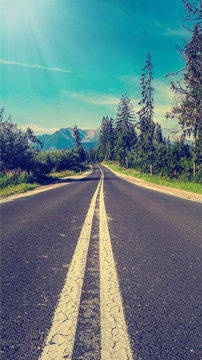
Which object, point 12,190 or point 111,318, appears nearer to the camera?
point 111,318

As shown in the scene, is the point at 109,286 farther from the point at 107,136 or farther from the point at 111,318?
the point at 107,136

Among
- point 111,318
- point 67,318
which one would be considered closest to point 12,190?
point 67,318

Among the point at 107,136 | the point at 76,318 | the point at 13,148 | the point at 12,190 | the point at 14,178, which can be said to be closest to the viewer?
the point at 76,318

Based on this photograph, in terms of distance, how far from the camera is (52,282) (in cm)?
201

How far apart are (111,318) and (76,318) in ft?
0.87

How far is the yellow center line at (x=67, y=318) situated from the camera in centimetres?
119

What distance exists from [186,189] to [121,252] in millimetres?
11032

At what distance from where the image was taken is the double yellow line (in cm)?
119

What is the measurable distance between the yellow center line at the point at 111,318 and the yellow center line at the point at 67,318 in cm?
21

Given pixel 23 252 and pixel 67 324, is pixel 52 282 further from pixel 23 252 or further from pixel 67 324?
pixel 23 252

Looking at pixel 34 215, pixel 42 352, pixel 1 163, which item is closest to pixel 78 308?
pixel 42 352

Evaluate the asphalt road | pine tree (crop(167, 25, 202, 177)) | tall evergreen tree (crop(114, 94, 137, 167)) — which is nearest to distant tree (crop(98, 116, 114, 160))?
tall evergreen tree (crop(114, 94, 137, 167))

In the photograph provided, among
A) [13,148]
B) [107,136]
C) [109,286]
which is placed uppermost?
[107,136]

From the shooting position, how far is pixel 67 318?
1.48 metres
